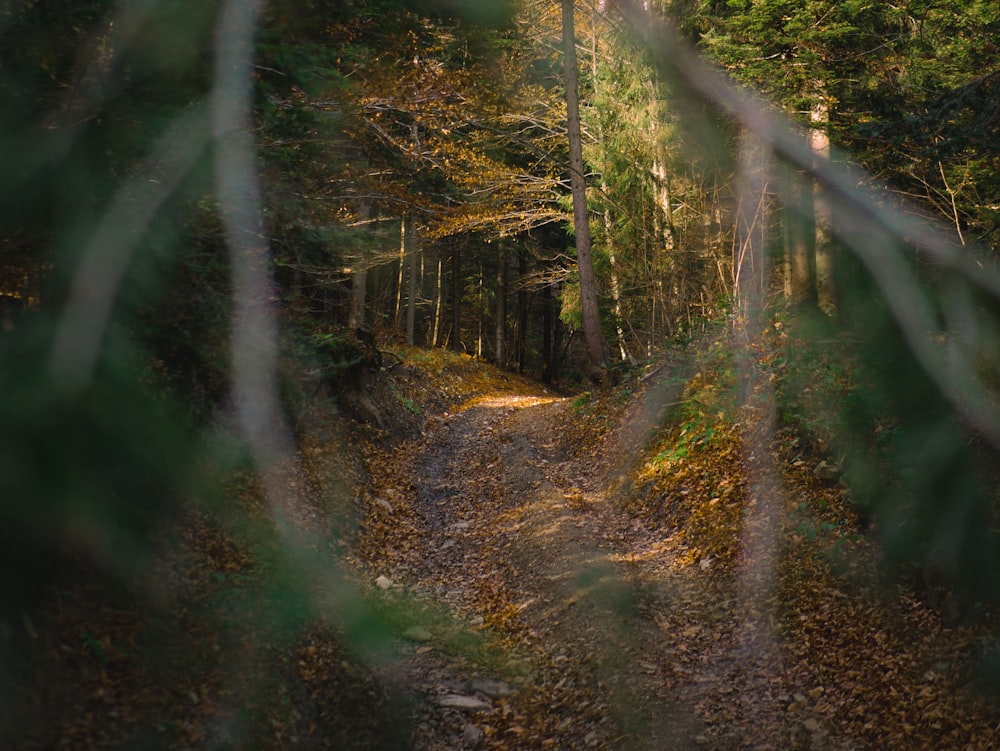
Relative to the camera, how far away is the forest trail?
541 cm

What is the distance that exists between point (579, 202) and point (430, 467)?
6.67 metres

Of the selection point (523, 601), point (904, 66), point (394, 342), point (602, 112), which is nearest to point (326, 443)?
point (523, 601)

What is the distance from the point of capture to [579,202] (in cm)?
1484

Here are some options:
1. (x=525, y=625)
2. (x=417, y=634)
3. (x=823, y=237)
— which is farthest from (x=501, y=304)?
(x=417, y=634)

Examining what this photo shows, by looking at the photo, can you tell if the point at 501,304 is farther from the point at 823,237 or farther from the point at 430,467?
the point at 823,237

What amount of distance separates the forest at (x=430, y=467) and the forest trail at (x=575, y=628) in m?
0.04

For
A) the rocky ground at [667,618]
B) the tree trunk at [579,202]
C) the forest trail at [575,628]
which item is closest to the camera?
the rocky ground at [667,618]

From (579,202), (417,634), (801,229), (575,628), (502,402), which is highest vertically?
(579,202)

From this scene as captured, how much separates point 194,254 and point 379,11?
11.1 ft

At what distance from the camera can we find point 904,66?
8539mm

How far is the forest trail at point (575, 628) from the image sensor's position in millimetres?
5406

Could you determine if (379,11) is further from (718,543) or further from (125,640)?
(718,543)

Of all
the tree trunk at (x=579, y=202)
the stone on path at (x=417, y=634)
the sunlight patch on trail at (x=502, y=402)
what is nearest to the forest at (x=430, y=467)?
the stone on path at (x=417, y=634)

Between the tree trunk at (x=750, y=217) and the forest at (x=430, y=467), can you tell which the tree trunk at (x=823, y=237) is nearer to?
the forest at (x=430, y=467)
